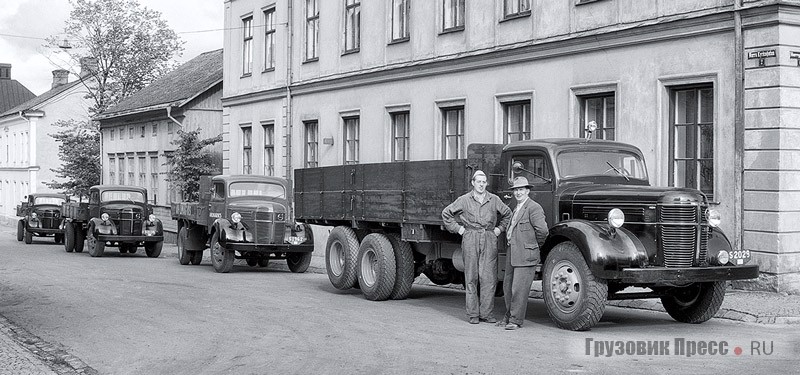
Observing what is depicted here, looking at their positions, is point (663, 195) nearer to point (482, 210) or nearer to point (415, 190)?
point (482, 210)

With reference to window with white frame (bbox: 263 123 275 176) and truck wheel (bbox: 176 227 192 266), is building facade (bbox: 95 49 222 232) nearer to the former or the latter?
window with white frame (bbox: 263 123 275 176)

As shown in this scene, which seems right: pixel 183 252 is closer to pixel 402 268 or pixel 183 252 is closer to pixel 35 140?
pixel 402 268

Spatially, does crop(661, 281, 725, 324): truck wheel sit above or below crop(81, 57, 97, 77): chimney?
below

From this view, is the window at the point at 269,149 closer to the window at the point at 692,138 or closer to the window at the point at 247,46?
the window at the point at 247,46

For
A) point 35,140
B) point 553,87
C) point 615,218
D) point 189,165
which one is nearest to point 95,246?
point 189,165

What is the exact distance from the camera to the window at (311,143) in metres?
27.8

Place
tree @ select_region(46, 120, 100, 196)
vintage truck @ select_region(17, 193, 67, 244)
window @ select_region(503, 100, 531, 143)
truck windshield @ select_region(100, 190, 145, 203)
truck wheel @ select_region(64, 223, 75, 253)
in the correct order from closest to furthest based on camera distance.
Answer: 1. window @ select_region(503, 100, 531, 143)
2. truck windshield @ select_region(100, 190, 145, 203)
3. truck wheel @ select_region(64, 223, 75, 253)
4. vintage truck @ select_region(17, 193, 67, 244)
5. tree @ select_region(46, 120, 100, 196)

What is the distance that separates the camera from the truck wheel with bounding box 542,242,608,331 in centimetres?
1049

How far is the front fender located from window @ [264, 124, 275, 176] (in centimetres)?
1999

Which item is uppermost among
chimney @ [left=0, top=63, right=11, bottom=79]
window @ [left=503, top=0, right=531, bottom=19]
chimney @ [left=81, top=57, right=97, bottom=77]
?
chimney @ [left=0, top=63, right=11, bottom=79]

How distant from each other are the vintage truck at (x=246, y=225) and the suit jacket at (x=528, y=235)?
920cm

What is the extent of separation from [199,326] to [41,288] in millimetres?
6080

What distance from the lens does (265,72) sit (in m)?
30.7

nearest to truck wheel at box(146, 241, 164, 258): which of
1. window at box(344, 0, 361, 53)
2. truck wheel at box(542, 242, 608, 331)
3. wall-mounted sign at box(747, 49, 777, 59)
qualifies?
window at box(344, 0, 361, 53)
